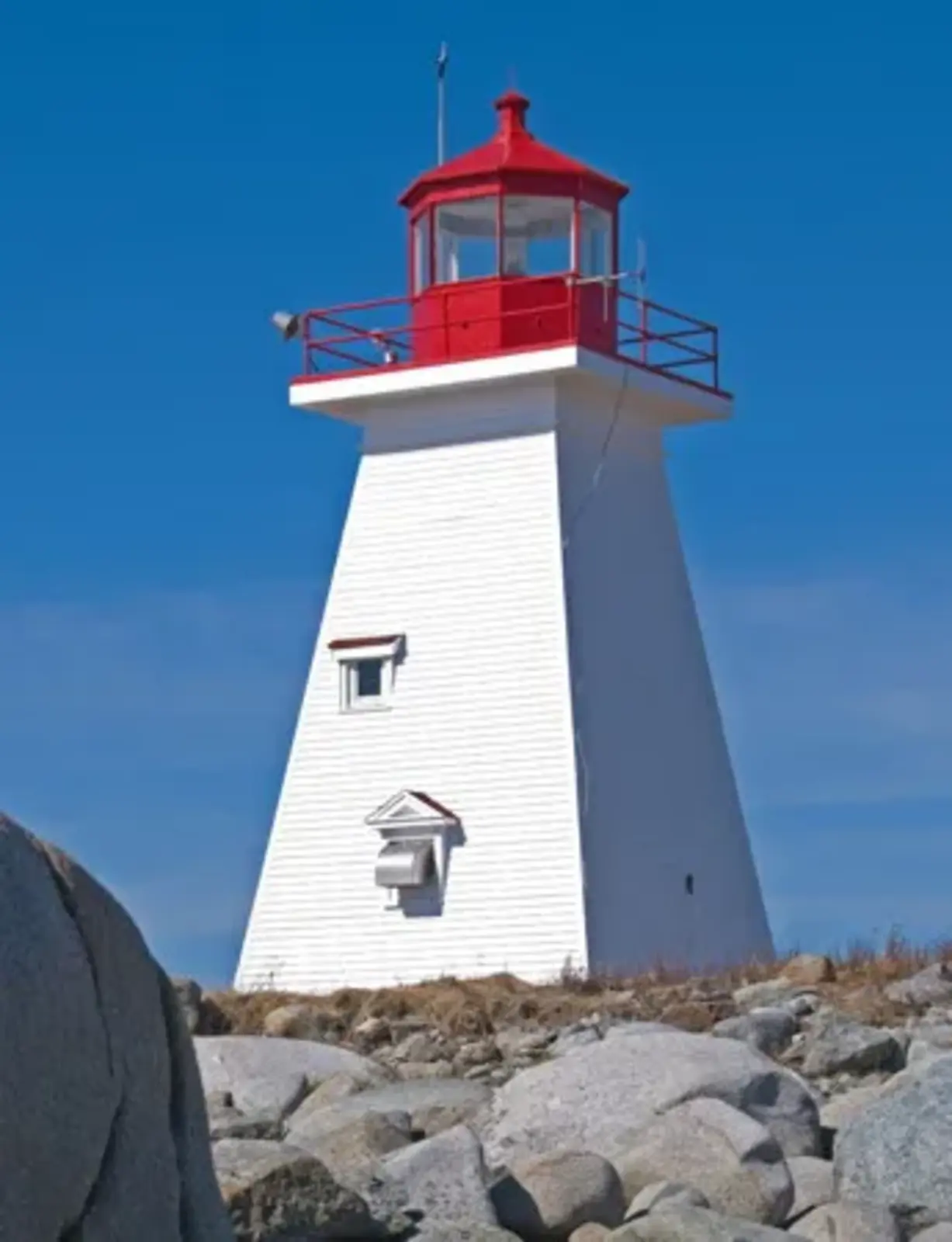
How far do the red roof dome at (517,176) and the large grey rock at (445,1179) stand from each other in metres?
13.7

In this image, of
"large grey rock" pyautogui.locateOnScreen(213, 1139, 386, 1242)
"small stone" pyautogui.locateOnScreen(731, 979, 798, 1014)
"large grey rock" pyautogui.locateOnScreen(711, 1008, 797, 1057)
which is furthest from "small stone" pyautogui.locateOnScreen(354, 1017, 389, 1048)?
"large grey rock" pyautogui.locateOnScreen(213, 1139, 386, 1242)

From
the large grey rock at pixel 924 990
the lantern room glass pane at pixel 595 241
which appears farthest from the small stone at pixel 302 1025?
the lantern room glass pane at pixel 595 241

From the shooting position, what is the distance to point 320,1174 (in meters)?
8.09

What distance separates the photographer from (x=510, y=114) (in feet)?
73.8

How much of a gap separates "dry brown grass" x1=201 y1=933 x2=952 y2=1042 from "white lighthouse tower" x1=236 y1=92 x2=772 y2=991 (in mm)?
1844

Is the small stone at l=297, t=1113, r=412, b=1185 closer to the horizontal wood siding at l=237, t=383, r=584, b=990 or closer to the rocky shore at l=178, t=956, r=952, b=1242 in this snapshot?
the rocky shore at l=178, t=956, r=952, b=1242

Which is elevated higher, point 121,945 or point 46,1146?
point 121,945

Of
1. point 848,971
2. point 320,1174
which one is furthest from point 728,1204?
point 848,971

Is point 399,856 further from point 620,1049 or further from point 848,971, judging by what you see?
point 620,1049

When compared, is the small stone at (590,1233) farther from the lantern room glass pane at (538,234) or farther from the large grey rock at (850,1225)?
the lantern room glass pane at (538,234)

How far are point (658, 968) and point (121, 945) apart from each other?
510 inches

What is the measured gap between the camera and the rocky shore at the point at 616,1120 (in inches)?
333

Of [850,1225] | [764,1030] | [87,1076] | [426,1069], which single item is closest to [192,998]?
[426,1069]

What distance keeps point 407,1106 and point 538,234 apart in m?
11.7
